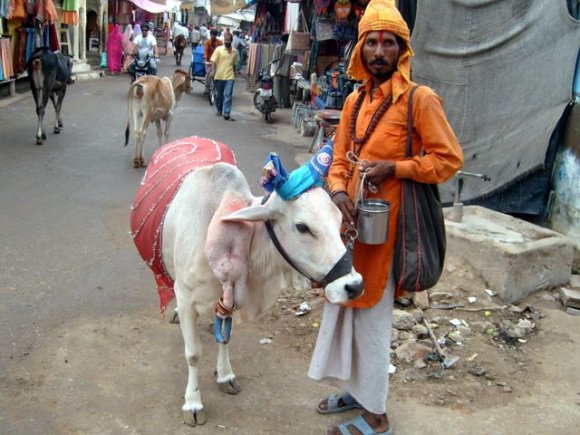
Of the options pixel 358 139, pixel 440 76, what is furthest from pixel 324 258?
pixel 440 76

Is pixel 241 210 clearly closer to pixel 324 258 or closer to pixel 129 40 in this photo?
pixel 324 258

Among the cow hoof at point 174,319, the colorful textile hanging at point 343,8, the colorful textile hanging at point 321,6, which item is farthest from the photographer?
the colorful textile hanging at point 321,6

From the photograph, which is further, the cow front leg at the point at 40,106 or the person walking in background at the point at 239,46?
the person walking in background at the point at 239,46

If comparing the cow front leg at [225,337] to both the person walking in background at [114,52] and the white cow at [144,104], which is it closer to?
the white cow at [144,104]

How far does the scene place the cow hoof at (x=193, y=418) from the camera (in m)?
3.05

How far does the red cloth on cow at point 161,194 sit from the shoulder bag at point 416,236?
128 cm

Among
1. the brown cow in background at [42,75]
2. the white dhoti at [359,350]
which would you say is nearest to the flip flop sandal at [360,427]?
the white dhoti at [359,350]

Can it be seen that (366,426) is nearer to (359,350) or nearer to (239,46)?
(359,350)

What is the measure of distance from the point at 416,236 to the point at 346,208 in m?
0.34

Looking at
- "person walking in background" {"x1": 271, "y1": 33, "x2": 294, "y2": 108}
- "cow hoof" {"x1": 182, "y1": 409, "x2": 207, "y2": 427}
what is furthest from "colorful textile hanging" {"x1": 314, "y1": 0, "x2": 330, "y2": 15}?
"cow hoof" {"x1": 182, "y1": 409, "x2": 207, "y2": 427}

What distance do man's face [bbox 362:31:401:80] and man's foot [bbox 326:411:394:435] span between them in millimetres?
1678

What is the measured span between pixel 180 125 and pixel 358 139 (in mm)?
9047

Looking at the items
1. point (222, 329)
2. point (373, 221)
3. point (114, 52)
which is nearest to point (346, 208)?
point (373, 221)

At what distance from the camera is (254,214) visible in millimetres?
2535
